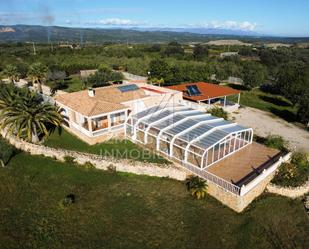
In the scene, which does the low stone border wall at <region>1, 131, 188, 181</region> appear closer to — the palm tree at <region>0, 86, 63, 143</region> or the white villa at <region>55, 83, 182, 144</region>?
the palm tree at <region>0, 86, 63, 143</region>

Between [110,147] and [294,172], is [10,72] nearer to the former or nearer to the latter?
[110,147]

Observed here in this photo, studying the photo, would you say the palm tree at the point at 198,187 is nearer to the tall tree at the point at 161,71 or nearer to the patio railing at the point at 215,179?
the patio railing at the point at 215,179

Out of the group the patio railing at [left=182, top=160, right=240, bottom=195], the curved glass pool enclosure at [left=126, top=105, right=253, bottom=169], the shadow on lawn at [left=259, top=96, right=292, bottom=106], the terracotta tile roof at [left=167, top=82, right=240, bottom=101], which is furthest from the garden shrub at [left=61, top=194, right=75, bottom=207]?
the shadow on lawn at [left=259, top=96, right=292, bottom=106]

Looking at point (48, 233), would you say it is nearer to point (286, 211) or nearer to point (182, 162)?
point (182, 162)

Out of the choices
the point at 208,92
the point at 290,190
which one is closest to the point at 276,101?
the point at 208,92

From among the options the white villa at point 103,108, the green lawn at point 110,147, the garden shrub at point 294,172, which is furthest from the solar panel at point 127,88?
the garden shrub at point 294,172

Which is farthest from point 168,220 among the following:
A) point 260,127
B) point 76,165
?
point 260,127
